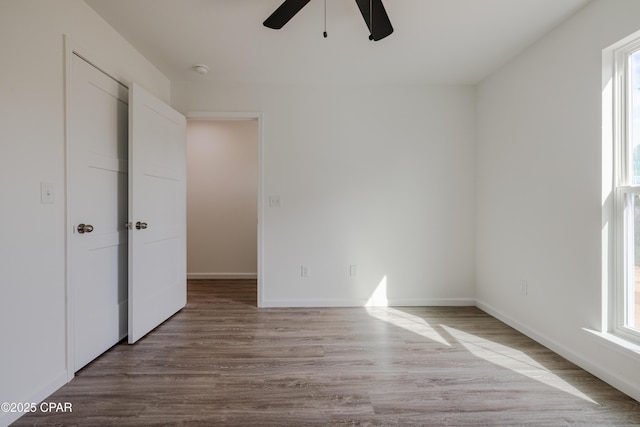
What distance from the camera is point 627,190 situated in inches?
72.3

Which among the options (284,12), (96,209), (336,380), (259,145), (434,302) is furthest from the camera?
(434,302)

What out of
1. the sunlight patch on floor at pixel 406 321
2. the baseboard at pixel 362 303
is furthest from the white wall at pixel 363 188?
the sunlight patch on floor at pixel 406 321

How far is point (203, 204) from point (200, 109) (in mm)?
1858

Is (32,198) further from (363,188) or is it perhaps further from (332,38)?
(363,188)

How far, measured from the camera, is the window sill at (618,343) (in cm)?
170

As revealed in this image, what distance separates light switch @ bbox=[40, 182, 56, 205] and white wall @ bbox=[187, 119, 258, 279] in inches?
119

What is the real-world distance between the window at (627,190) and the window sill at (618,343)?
0.05 m

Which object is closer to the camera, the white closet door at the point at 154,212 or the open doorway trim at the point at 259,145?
the white closet door at the point at 154,212

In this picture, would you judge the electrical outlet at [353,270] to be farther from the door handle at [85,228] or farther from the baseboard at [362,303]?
the door handle at [85,228]

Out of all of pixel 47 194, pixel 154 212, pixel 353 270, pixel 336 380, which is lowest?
pixel 336 380

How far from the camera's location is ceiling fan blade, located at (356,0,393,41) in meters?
1.70

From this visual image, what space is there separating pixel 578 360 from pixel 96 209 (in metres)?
3.53

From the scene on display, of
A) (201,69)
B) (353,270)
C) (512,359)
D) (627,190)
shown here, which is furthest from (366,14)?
(512,359)

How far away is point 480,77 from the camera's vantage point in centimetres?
315
